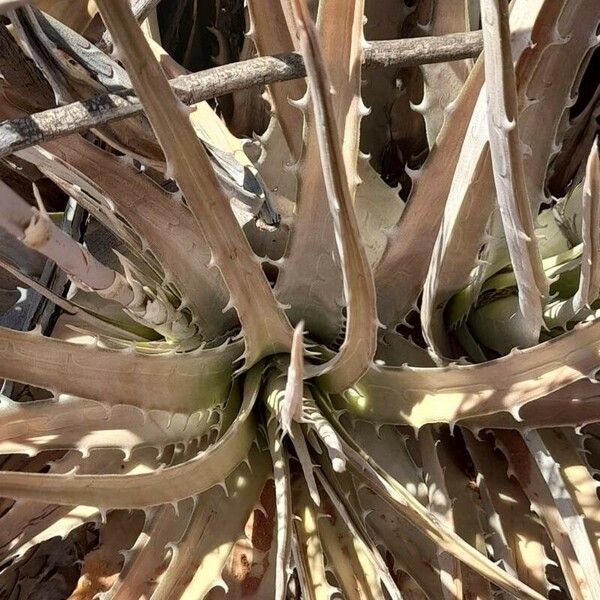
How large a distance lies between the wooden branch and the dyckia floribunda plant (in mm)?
24

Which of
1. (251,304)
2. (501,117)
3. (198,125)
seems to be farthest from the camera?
(198,125)

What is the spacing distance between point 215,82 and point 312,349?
7.7 inches

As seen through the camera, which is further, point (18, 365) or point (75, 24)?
point (75, 24)

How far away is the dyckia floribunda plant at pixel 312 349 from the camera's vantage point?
0.41m

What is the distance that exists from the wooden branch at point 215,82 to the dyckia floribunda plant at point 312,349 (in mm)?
24

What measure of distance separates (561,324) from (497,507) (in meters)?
0.14

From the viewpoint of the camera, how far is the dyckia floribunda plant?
41 cm

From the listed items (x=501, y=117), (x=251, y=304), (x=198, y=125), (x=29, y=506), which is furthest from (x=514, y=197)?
(x=29, y=506)

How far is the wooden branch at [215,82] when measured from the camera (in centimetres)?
39

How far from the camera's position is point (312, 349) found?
1.74 feet

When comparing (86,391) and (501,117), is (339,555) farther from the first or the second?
(501,117)

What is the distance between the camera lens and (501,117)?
33 centimetres

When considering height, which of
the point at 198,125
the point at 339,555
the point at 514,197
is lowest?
the point at 339,555

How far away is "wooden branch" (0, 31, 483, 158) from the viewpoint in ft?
1.27
